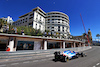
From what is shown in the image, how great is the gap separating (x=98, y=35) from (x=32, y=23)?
362 feet

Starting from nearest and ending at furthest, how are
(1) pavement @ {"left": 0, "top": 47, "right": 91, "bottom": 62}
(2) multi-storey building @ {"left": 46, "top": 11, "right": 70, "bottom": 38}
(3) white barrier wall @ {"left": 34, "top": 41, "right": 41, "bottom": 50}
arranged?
(1) pavement @ {"left": 0, "top": 47, "right": 91, "bottom": 62}, (3) white barrier wall @ {"left": 34, "top": 41, "right": 41, "bottom": 50}, (2) multi-storey building @ {"left": 46, "top": 11, "right": 70, "bottom": 38}

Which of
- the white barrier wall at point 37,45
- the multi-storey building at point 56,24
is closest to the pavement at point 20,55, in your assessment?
the white barrier wall at point 37,45

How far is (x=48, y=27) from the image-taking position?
199ft

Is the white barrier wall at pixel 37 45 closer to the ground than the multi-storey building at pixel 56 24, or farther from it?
closer to the ground

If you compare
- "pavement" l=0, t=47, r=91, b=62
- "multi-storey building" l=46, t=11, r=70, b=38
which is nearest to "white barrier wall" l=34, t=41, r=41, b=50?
"pavement" l=0, t=47, r=91, b=62

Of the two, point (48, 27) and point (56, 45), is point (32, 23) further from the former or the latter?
point (56, 45)

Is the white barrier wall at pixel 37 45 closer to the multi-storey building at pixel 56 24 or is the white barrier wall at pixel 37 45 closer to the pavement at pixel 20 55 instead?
the pavement at pixel 20 55

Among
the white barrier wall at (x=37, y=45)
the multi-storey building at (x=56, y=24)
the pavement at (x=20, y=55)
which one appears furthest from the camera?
the multi-storey building at (x=56, y=24)

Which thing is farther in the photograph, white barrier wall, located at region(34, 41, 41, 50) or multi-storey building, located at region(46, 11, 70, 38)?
multi-storey building, located at region(46, 11, 70, 38)

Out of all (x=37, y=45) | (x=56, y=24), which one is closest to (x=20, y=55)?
(x=37, y=45)

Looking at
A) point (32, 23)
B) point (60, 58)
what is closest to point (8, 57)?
point (60, 58)

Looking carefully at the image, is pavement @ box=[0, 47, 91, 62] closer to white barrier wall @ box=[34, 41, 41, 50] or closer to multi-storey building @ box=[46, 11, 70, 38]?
white barrier wall @ box=[34, 41, 41, 50]

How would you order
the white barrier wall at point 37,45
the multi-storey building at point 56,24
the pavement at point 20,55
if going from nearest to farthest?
the pavement at point 20,55, the white barrier wall at point 37,45, the multi-storey building at point 56,24

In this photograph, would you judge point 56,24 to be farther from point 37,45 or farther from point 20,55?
point 20,55
